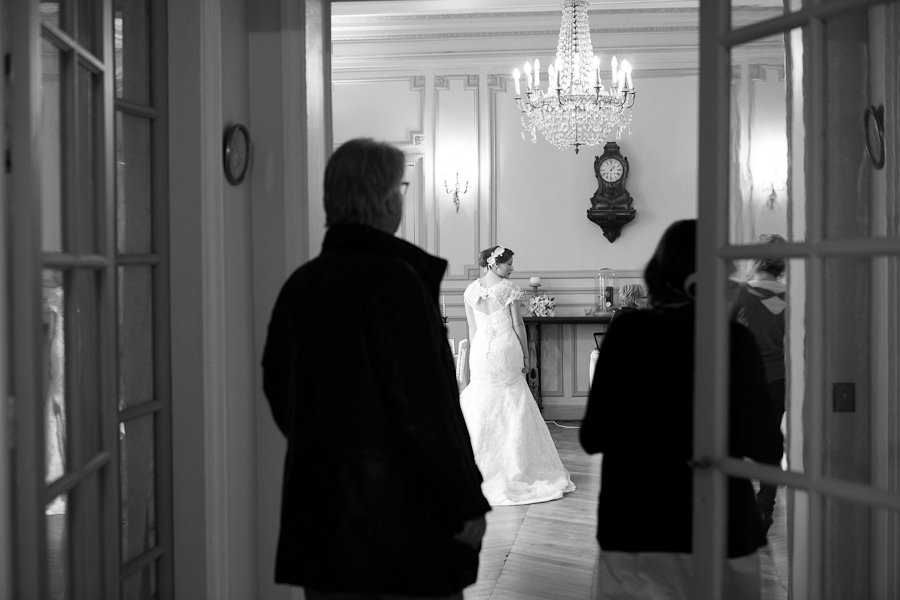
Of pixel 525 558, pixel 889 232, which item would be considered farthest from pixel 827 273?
pixel 525 558

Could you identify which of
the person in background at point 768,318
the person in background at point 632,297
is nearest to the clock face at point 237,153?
the person in background at point 768,318

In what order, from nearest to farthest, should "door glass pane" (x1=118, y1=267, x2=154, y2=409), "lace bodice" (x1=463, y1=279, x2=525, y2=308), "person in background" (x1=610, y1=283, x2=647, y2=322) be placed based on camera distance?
"door glass pane" (x1=118, y1=267, x2=154, y2=409) < "lace bodice" (x1=463, y1=279, x2=525, y2=308) < "person in background" (x1=610, y1=283, x2=647, y2=322)

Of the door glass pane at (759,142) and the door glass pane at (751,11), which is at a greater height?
the door glass pane at (751,11)

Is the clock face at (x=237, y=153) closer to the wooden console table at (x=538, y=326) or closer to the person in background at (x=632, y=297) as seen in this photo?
the person in background at (x=632, y=297)

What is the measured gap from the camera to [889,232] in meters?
1.63

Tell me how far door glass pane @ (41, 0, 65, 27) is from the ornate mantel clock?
248 inches

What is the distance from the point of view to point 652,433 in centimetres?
207

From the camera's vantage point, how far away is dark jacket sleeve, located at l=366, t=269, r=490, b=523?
5.58 ft

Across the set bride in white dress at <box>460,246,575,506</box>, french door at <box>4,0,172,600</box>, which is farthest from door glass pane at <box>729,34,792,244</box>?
bride in white dress at <box>460,246,575,506</box>

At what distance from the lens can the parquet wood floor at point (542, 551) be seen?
144 inches

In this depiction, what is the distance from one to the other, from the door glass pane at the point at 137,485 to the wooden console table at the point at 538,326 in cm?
533

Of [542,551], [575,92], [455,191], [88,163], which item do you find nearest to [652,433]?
[88,163]

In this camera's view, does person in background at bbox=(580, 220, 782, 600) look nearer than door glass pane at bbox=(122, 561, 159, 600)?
Yes

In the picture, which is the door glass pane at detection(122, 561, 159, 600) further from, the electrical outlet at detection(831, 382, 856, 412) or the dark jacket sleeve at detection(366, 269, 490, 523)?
the electrical outlet at detection(831, 382, 856, 412)
